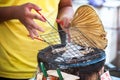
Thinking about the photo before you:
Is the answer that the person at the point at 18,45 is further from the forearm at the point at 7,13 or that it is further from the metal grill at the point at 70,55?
the metal grill at the point at 70,55

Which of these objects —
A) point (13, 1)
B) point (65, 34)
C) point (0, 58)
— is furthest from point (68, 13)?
point (0, 58)

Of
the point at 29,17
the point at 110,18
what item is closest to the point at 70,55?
the point at 29,17

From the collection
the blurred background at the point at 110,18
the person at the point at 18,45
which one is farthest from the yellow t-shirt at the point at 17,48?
the blurred background at the point at 110,18

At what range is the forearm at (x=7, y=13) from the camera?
105 cm

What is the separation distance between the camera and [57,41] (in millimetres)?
1154

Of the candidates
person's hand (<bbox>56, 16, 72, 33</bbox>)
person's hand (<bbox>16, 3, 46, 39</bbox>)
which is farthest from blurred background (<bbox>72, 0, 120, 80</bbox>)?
person's hand (<bbox>16, 3, 46, 39</bbox>)

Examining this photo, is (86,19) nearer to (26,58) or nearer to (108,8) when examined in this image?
(26,58)

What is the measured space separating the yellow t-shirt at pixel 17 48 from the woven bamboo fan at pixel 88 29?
0.54ft

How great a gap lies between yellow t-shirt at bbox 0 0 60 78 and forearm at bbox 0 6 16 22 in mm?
43

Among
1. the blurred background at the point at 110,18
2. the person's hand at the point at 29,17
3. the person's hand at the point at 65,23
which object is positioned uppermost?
the person's hand at the point at 29,17

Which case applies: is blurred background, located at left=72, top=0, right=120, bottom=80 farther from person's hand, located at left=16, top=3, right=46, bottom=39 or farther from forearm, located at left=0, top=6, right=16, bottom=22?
person's hand, located at left=16, top=3, right=46, bottom=39

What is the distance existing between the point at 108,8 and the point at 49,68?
2161 millimetres

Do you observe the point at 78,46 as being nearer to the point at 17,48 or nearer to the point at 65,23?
the point at 65,23

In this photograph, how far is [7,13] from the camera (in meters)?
1.08
